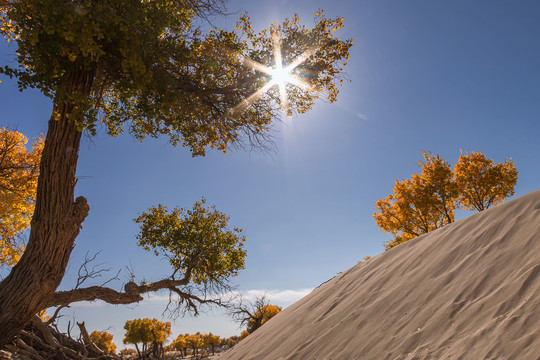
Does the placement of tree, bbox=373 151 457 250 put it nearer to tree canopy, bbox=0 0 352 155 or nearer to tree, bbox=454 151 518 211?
tree, bbox=454 151 518 211

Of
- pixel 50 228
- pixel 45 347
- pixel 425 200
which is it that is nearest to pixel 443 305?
pixel 50 228

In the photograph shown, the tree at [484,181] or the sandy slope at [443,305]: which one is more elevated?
the tree at [484,181]

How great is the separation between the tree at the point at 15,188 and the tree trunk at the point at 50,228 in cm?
695

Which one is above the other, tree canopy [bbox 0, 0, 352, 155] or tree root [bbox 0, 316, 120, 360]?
tree canopy [bbox 0, 0, 352, 155]

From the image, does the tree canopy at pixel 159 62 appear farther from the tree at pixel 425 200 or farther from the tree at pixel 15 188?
the tree at pixel 425 200

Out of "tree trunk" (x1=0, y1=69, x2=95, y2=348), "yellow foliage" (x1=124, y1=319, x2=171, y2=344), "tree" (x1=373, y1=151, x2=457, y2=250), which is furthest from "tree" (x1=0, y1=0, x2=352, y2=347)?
"yellow foliage" (x1=124, y1=319, x2=171, y2=344)

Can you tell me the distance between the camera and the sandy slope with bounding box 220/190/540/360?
2555 mm

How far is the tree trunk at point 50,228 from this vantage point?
579 cm

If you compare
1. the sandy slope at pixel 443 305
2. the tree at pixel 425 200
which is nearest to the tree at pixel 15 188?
the sandy slope at pixel 443 305

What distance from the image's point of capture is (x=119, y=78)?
7562 millimetres

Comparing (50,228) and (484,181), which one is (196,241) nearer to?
(50,228)

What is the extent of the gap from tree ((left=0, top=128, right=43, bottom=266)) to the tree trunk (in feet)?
22.8

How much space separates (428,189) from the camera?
24766mm

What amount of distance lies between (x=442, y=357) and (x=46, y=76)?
24.8ft
